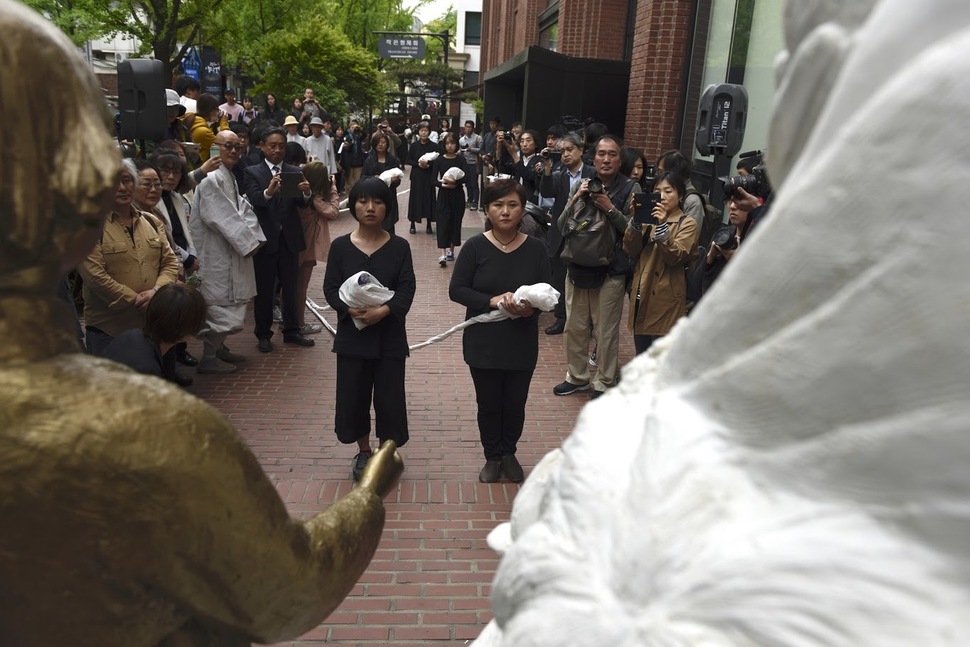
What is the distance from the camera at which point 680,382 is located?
1052 millimetres

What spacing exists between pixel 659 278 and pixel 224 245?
356cm

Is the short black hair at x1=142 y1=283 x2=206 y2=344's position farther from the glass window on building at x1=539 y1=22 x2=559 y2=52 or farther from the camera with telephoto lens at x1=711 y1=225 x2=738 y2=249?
the glass window on building at x1=539 y1=22 x2=559 y2=52

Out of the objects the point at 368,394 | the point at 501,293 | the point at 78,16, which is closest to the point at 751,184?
the point at 501,293

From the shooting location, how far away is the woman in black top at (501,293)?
4.35m

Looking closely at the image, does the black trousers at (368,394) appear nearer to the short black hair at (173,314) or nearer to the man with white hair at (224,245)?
the short black hair at (173,314)

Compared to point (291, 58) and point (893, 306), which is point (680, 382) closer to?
→ point (893, 306)

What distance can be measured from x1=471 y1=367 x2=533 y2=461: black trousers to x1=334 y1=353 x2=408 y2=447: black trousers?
471 mm

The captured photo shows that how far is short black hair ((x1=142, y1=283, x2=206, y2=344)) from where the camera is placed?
147 inches

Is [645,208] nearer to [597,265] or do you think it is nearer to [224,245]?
[597,265]

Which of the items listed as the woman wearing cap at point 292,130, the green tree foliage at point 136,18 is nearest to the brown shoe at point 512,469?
the woman wearing cap at point 292,130

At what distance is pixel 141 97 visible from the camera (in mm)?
6098

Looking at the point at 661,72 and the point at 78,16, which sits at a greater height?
the point at 78,16

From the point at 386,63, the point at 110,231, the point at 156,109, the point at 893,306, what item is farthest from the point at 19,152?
the point at 386,63

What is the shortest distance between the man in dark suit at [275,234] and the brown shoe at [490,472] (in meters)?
3.18
